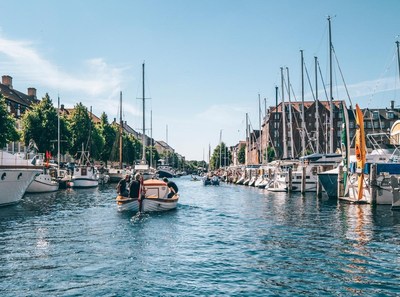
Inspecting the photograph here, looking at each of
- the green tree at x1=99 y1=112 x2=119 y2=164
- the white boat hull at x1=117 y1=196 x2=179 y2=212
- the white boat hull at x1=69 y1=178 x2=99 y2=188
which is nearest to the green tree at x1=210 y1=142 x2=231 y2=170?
the green tree at x1=99 y1=112 x2=119 y2=164

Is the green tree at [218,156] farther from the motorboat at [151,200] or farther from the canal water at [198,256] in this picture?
the canal water at [198,256]

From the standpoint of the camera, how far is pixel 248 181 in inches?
3233

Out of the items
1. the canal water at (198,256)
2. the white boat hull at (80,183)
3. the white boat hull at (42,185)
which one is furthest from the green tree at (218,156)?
the canal water at (198,256)

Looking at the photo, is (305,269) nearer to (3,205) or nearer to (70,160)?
(3,205)

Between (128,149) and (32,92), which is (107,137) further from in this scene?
(32,92)

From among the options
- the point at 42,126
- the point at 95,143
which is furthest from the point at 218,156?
the point at 42,126

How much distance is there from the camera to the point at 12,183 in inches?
1276

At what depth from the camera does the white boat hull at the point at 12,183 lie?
3108 centimetres

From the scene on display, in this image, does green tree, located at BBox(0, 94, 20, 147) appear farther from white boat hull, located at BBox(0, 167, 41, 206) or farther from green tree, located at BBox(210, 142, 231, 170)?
green tree, located at BBox(210, 142, 231, 170)

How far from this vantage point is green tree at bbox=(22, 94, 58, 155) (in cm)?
6259

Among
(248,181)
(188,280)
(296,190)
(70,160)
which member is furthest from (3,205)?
(70,160)

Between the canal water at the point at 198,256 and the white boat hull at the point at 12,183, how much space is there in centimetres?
505

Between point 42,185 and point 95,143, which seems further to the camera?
point 95,143

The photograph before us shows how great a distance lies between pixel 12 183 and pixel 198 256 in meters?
22.4
